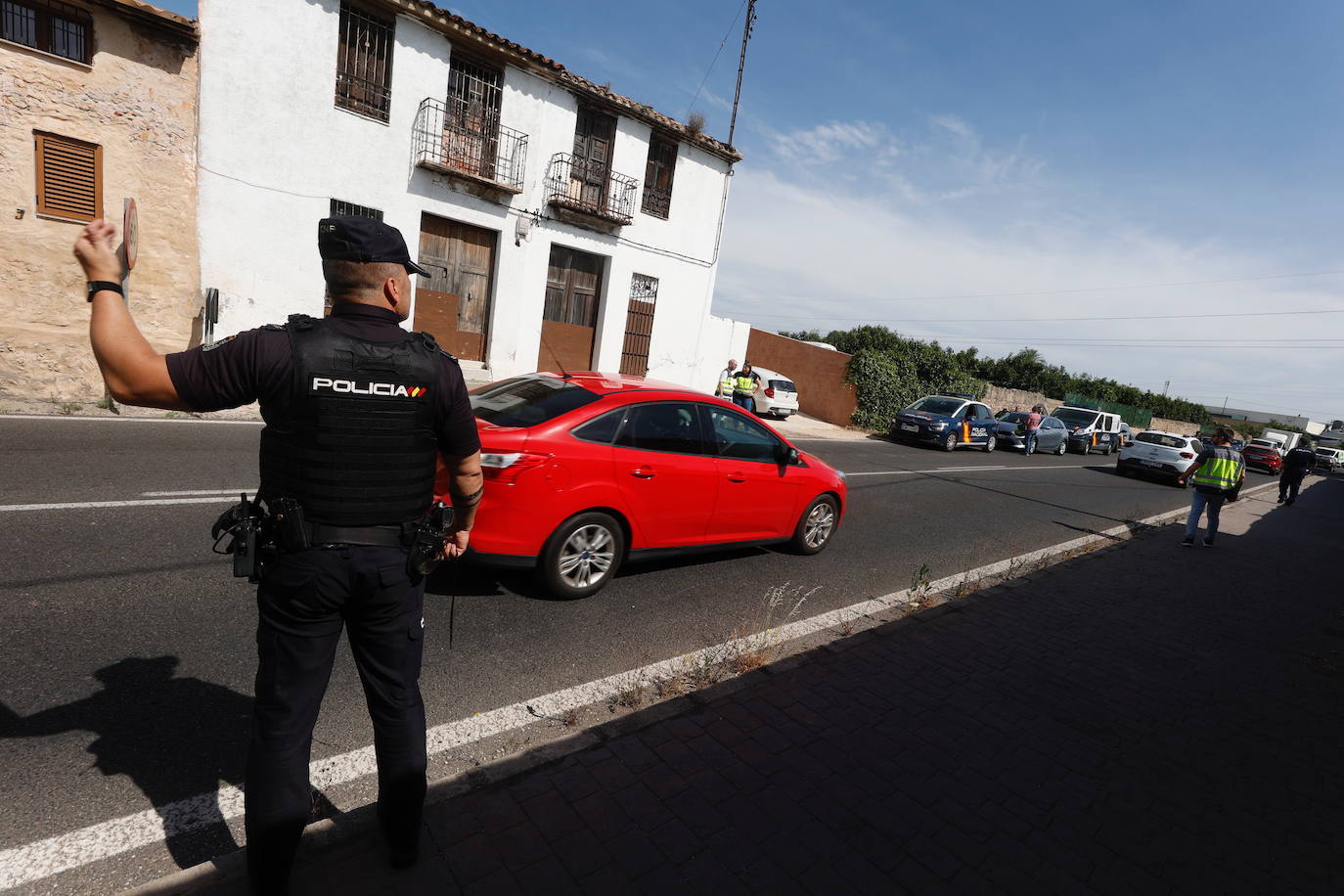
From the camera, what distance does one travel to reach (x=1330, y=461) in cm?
4581

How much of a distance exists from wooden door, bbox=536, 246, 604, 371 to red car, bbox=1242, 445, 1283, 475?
32.0 m

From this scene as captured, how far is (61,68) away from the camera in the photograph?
1035cm

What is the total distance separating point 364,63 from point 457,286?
4.62 meters

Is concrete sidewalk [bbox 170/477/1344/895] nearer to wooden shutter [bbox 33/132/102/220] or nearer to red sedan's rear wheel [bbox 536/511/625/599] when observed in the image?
red sedan's rear wheel [bbox 536/511/625/599]

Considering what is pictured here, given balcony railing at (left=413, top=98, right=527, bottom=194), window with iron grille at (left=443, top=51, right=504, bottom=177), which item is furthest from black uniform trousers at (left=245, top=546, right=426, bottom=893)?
window with iron grille at (left=443, top=51, right=504, bottom=177)

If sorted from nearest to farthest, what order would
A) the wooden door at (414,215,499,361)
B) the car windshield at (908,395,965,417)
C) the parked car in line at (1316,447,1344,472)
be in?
the wooden door at (414,215,499,361)
the car windshield at (908,395,965,417)
the parked car in line at (1316,447,1344,472)

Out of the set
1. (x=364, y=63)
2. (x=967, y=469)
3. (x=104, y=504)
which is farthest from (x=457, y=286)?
(x=967, y=469)

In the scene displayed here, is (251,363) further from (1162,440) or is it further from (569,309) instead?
(1162,440)

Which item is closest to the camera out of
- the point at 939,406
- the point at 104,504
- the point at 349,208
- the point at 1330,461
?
the point at 104,504

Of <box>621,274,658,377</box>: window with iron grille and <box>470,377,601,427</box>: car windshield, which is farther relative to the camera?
<box>621,274,658,377</box>: window with iron grille

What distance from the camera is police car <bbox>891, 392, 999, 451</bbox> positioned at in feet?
66.0

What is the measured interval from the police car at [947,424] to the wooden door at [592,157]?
11.0 meters

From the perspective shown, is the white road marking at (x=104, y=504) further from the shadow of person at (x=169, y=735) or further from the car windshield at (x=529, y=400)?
the shadow of person at (x=169, y=735)

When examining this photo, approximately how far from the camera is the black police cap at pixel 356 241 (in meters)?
2.04
